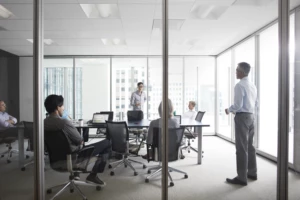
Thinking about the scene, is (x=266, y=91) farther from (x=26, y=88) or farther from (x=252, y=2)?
(x=26, y=88)

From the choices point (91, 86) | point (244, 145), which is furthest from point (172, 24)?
point (244, 145)

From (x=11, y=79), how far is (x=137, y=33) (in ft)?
8.24

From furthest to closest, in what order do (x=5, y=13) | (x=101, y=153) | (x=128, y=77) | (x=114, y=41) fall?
1. (x=114, y=41)
2. (x=128, y=77)
3. (x=5, y=13)
4. (x=101, y=153)

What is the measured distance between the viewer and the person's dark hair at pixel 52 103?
92.4 inches

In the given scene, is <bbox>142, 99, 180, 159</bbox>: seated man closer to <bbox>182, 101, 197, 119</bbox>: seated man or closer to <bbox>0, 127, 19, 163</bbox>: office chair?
<bbox>182, 101, 197, 119</bbox>: seated man

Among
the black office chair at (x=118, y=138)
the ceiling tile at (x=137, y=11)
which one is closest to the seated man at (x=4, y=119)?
the black office chair at (x=118, y=138)

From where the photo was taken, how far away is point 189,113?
11.6 feet

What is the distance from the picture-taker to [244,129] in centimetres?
270

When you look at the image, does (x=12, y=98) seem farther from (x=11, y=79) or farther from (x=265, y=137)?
(x=265, y=137)

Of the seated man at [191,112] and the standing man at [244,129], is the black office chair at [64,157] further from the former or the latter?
the standing man at [244,129]

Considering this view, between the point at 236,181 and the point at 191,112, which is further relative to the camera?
the point at 191,112

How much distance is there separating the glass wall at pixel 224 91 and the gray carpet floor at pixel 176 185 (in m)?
0.53

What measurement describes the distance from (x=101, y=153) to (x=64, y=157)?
58 cm

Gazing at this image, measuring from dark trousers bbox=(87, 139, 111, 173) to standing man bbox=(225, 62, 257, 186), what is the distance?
182 centimetres
